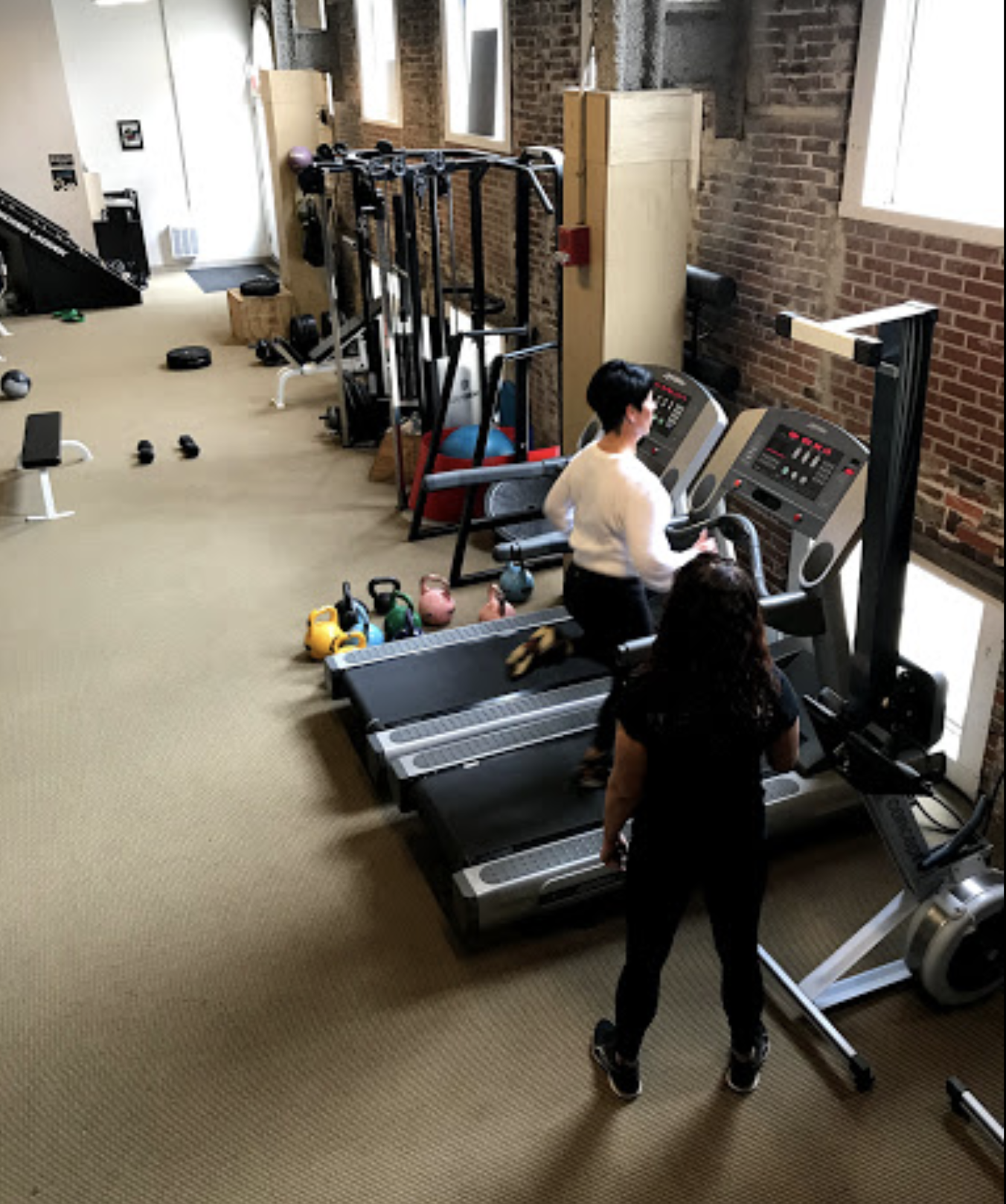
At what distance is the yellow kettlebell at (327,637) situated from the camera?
481 cm

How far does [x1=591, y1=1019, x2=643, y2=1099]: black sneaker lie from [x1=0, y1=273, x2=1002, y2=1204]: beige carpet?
41mm

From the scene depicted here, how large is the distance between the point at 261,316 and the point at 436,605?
6290mm

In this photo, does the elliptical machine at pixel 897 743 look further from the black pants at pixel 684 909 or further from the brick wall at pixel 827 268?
the brick wall at pixel 827 268

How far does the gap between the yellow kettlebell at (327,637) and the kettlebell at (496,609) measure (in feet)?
1.93

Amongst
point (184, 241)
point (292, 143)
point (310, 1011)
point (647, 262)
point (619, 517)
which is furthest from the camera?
point (184, 241)

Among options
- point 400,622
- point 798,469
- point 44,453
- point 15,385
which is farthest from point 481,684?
point 15,385

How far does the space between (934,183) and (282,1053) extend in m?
3.57

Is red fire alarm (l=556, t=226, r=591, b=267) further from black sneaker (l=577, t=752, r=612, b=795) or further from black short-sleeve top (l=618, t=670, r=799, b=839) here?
black short-sleeve top (l=618, t=670, r=799, b=839)

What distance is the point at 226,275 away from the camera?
44.3 ft

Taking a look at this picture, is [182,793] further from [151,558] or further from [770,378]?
[770,378]

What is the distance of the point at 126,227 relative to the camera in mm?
12672

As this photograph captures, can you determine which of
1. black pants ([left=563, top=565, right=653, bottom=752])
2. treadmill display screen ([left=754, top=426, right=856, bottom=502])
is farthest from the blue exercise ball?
black pants ([left=563, top=565, right=653, bottom=752])

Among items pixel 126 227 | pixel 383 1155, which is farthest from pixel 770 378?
pixel 126 227

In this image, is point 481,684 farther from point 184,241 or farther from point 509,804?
point 184,241
